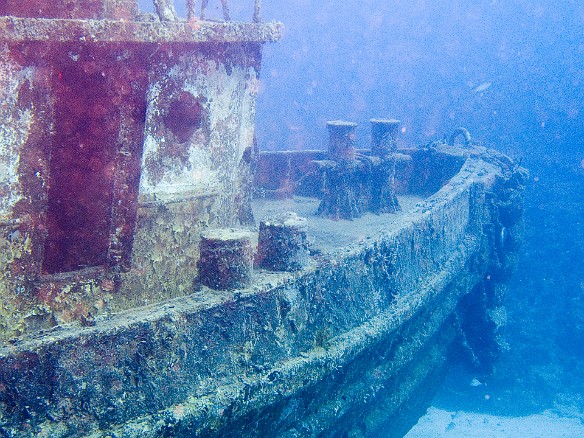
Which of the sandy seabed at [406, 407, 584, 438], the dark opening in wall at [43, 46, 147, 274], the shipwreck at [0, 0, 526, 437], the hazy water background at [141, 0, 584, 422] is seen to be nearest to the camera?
the shipwreck at [0, 0, 526, 437]

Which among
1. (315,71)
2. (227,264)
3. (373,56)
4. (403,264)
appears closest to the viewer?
(227,264)

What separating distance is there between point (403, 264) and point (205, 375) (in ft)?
9.63

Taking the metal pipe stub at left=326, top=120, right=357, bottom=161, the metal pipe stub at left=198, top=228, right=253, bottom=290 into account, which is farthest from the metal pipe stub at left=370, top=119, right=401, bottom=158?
the metal pipe stub at left=198, top=228, right=253, bottom=290

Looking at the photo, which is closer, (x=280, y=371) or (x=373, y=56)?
(x=280, y=371)

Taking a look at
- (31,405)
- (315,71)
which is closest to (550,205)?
(31,405)

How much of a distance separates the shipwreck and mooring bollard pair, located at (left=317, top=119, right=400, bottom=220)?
2.16 m

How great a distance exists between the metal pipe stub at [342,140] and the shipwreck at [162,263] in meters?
2.29

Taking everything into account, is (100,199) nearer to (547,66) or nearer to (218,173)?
(218,173)

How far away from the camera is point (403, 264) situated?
530 centimetres

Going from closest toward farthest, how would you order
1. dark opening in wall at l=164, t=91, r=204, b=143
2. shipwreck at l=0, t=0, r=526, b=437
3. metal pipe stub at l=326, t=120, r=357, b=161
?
shipwreck at l=0, t=0, r=526, b=437
dark opening in wall at l=164, t=91, r=204, b=143
metal pipe stub at l=326, t=120, r=357, b=161

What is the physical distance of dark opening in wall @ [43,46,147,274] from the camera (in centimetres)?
328

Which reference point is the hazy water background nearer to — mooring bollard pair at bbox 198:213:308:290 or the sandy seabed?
the sandy seabed

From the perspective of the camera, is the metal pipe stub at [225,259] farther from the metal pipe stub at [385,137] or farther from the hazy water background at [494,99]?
the hazy water background at [494,99]

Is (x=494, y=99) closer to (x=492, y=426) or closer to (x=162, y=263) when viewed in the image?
(x=492, y=426)
